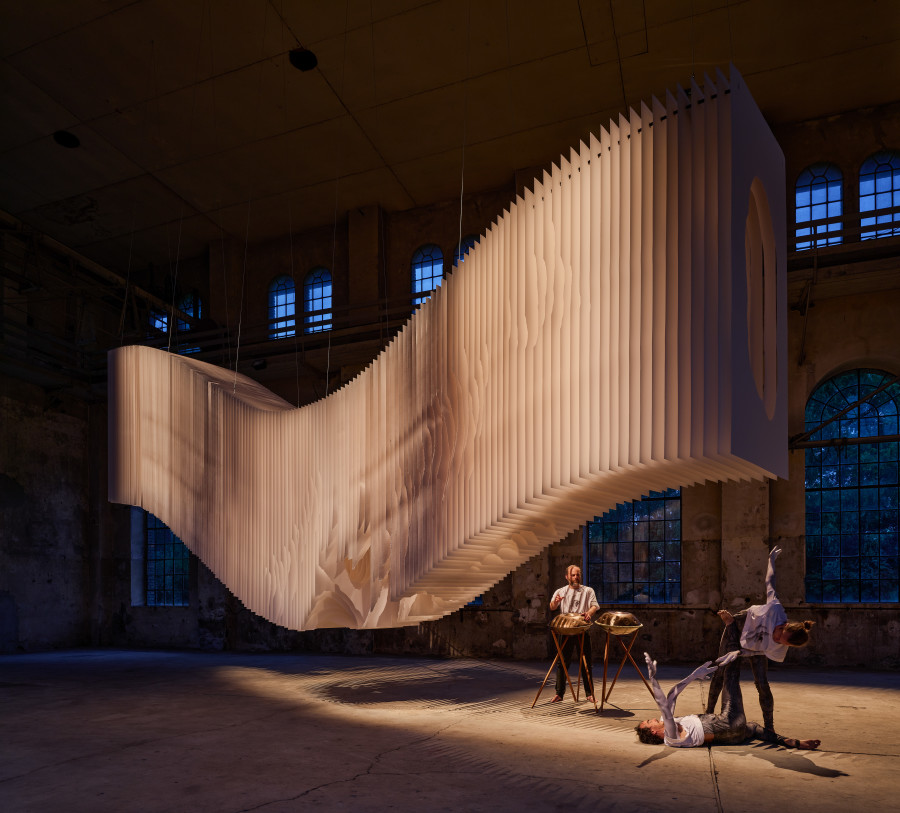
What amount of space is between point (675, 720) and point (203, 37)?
1035 centimetres

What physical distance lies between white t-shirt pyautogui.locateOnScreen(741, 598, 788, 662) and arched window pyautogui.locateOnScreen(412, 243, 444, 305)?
34.0 feet

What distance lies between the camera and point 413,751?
5.59 m

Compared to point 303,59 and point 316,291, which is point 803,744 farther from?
point 316,291

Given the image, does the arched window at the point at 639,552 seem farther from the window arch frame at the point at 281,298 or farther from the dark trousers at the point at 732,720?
the window arch frame at the point at 281,298

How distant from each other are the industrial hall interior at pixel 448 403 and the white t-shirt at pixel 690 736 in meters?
0.19

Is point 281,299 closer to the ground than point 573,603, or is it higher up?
higher up

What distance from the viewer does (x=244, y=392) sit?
721 cm

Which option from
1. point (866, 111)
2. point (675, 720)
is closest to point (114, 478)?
point (675, 720)

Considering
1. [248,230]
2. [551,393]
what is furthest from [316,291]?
[551,393]

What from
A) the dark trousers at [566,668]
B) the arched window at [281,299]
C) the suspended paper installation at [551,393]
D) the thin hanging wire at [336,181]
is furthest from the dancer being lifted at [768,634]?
the arched window at [281,299]

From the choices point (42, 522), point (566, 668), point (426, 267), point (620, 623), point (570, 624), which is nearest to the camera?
point (620, 623)

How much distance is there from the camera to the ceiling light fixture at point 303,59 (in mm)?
10727

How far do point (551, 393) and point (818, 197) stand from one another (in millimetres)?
10483

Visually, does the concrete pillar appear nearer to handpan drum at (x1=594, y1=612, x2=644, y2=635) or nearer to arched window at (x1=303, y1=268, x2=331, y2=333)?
handpan drum at (x1=594, y1=612, x2=644, y2=635)
